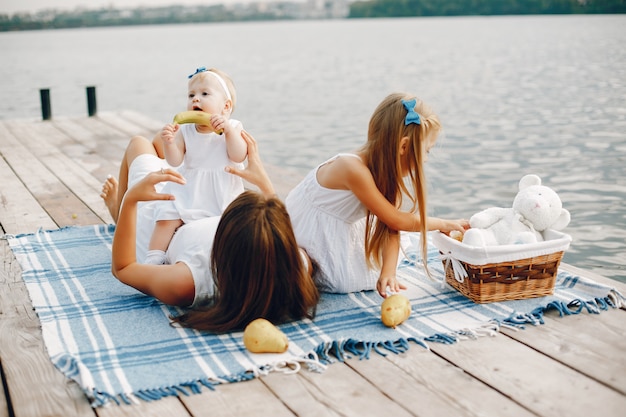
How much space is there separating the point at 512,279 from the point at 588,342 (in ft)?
1.38

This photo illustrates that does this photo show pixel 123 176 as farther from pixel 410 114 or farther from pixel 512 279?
pixel 512 279

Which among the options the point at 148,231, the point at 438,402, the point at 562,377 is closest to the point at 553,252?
the point at 562,377

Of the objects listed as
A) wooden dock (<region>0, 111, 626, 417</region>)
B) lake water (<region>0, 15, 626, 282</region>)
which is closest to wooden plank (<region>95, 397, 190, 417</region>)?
wooden dock (<region>0, 111, 626, 417</region>)

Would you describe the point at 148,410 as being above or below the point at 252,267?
below

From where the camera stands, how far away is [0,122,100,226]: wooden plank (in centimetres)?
443

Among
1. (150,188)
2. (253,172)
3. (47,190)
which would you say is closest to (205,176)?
(253,172)

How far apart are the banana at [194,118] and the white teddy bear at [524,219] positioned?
1.27 meters

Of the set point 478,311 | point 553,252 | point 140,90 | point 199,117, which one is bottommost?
point 140,90

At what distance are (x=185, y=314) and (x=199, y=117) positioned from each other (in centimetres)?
97

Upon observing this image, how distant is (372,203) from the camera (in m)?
2.98

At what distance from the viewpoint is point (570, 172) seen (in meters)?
7.54

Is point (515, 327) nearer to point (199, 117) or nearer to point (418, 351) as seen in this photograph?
point (418, 351)

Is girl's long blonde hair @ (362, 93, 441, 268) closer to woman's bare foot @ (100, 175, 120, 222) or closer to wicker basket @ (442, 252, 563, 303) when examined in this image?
wicker basket @ (442, 252, 563, 303)

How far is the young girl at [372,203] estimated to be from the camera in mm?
2938
